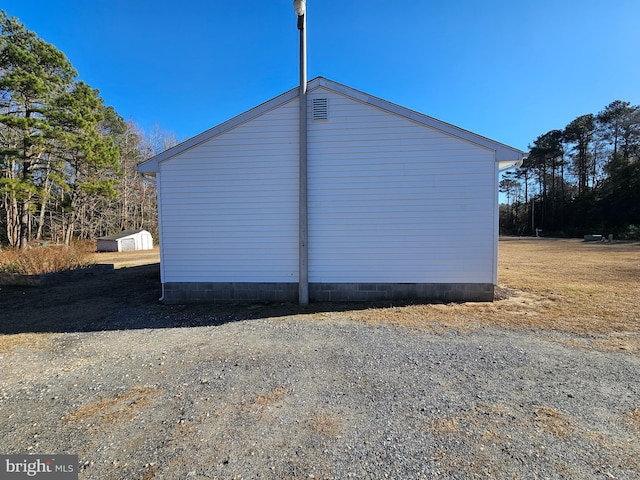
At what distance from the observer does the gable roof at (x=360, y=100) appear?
19.4 feet

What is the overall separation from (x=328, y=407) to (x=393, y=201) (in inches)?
174

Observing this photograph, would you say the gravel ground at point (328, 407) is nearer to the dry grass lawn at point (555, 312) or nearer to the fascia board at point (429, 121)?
the dry grass lawn at point (555, 312)

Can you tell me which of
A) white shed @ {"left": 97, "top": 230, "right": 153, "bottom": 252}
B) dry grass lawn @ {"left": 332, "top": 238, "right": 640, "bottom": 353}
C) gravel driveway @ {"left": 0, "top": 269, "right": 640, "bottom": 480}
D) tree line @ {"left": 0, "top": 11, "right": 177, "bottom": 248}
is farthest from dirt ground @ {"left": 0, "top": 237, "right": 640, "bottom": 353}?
white shed @ {"left": 97, "top": 230, "right": 153, "bottom": 252}

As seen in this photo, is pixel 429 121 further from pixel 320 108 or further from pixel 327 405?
pixel 327 405

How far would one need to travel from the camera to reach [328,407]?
261 cm

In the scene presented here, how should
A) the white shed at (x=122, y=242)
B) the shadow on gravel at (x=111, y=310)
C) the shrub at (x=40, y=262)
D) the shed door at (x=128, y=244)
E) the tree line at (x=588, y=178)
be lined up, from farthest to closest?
the tree line at (x=588, y=178) < the shed door at (x=128, y=244) < the white shed at (x=122, y=242) < the shrub at (x=40, y=262) < the shadow on gravel at (x=111, y=310)

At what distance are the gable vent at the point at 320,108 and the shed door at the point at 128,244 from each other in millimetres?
19433

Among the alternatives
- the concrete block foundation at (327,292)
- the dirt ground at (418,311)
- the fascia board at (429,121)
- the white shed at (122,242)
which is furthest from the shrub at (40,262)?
the white shed at (122,242)

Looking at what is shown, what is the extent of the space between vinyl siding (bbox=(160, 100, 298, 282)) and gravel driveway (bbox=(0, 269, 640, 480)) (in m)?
2.13

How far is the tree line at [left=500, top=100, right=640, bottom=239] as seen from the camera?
99.4 ft

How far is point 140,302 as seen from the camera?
655 centimetres

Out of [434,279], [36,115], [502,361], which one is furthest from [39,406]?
[36,115]

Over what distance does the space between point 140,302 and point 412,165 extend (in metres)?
6.48

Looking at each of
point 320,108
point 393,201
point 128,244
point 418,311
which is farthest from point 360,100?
point 128,244
